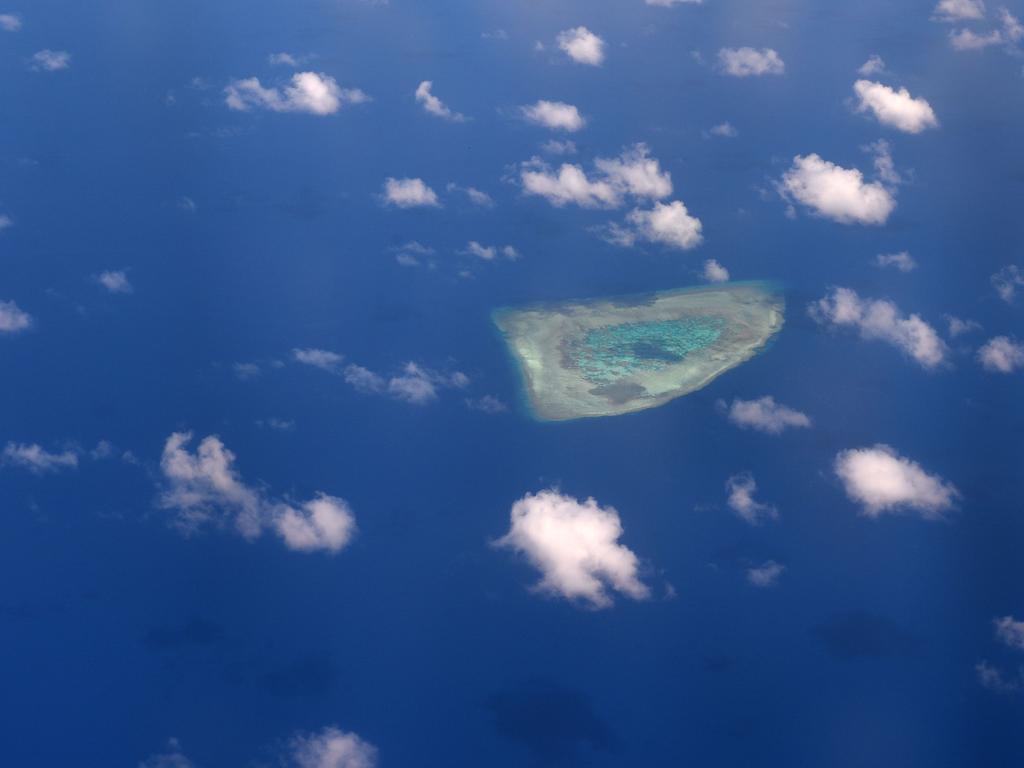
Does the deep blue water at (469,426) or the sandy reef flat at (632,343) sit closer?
the deep blue water at (469,426)

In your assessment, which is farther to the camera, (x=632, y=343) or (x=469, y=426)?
(x=632, y=343)

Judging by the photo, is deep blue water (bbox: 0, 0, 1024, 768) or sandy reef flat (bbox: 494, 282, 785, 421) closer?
deep blue water (bbox: 0, 0, 1024, 768)

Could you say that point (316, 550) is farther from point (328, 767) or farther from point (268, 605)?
point (328, 767)

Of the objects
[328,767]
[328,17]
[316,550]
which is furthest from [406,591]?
[328,17]

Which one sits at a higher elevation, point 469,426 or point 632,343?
point 632,343
